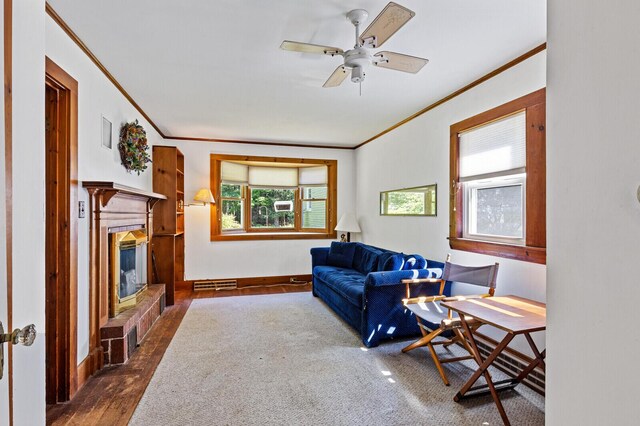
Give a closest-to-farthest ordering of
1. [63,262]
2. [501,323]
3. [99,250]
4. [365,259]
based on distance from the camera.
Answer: [501,323] < [63,262] < [99,250] < [365,259]

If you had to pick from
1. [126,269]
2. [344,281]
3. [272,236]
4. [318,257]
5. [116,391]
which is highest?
[272,236]

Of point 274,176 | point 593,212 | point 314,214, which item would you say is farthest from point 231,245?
point 593,212

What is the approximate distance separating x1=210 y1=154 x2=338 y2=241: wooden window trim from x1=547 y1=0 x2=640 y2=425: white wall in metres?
5.30

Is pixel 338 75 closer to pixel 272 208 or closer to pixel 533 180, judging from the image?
pixel 533 180

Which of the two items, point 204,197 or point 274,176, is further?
point 274,176

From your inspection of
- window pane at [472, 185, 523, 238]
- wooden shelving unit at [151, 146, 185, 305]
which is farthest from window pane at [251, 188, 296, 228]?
window pane at [472, 185, 523, 238]

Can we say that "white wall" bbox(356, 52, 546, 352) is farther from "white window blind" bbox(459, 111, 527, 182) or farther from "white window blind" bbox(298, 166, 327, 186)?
"white window blind" bbox(298, 166, 327, 186)

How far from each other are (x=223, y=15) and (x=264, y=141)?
3.55 m

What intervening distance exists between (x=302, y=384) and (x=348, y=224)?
353cm

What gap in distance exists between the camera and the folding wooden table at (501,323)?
1914mm

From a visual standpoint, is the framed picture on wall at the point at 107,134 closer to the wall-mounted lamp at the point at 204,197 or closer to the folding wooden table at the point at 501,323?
the wall-mounted lamp at the point at 204,197

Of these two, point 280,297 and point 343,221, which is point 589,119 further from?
point 343,221

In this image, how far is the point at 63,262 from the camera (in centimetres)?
228

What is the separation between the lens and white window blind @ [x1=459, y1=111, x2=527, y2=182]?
8.75 feet
